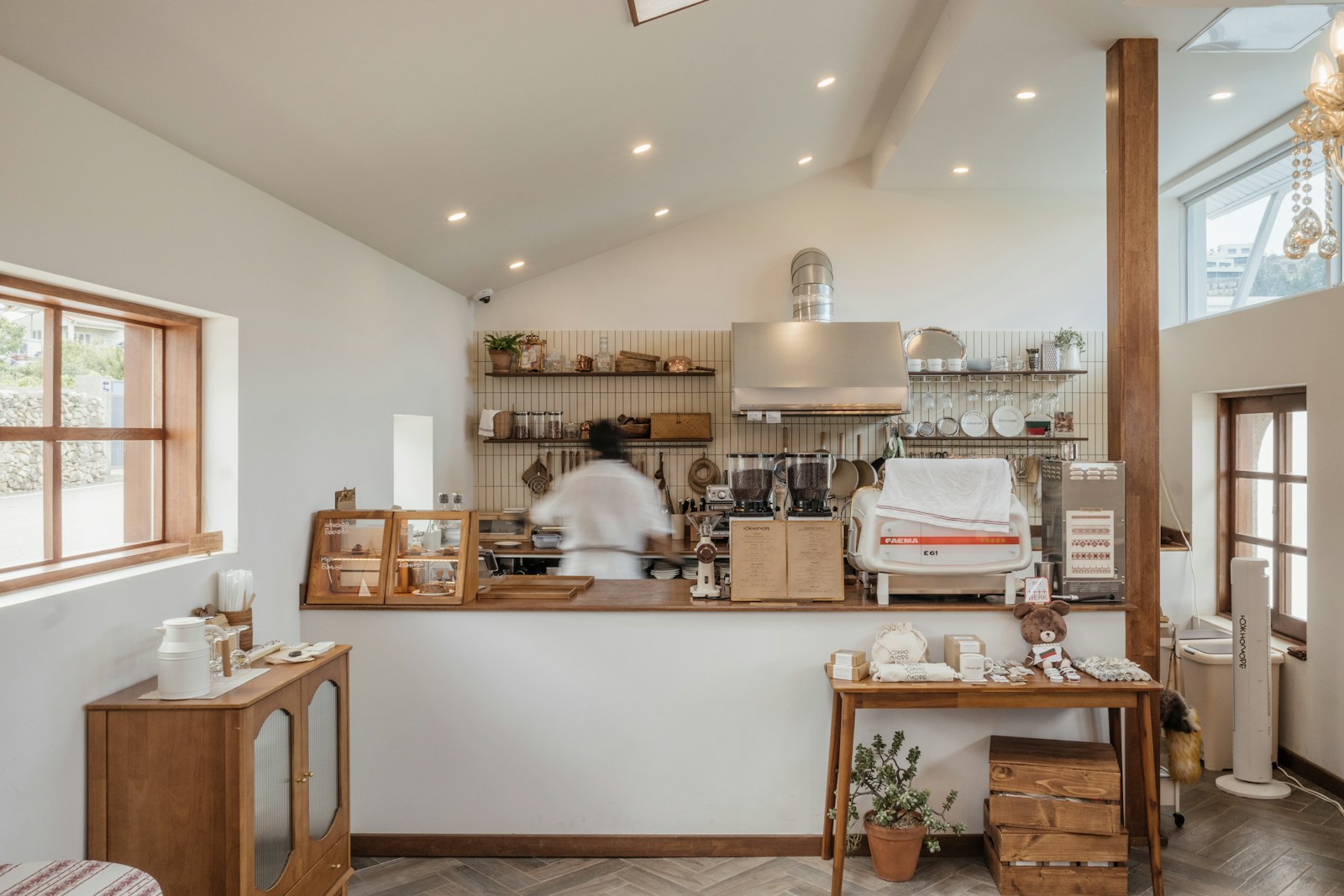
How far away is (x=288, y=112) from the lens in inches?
105

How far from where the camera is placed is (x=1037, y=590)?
324cm

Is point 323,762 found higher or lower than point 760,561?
lower

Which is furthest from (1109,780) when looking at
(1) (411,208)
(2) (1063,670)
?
(1) (411,208)

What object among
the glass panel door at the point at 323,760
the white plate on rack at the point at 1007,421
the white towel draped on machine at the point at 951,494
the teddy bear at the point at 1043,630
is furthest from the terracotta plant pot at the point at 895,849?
the white plate on rack at the point at 1007,421

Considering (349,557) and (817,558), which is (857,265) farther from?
(349,557)

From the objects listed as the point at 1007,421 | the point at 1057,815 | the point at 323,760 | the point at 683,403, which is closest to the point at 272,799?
the point at 323,760

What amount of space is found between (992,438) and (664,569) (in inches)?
104

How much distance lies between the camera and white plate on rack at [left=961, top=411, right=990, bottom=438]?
619 centimetres

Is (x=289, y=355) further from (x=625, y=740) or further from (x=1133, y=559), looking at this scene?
(x=1133, y=559)

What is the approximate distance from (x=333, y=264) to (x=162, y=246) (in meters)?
1.15

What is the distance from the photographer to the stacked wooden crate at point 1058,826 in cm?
303

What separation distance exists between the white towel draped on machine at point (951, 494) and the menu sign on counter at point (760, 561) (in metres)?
0.44

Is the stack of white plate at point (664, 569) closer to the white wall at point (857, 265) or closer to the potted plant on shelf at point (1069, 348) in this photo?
the white wall at point (857, 265)

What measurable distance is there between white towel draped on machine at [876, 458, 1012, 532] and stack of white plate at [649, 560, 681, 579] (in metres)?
2.46
